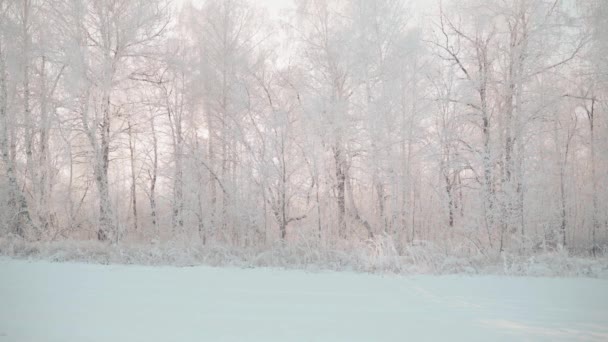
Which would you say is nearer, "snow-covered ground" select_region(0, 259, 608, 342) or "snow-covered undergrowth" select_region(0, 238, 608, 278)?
"snow-covered ground" select_region(0, 259, 608, 342)

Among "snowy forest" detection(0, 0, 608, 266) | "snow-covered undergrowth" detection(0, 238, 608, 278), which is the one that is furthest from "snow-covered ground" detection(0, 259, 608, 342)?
"snowy forest" detection(0, 0, 608, 266)

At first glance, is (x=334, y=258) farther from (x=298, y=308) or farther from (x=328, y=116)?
(x=328, y=116)

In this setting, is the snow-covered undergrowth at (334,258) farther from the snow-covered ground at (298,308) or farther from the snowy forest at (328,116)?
the snowy forest at (328,116)

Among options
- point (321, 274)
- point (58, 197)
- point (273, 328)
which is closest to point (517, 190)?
point (321, 274)

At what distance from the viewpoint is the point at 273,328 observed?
10.6 feet

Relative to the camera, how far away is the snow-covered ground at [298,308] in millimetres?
3115

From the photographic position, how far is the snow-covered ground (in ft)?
10.2

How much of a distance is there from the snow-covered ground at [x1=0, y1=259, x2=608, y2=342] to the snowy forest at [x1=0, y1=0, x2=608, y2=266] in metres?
4.07

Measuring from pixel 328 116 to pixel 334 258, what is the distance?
207 inches

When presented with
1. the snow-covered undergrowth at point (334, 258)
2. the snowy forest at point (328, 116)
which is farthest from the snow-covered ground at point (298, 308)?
the snowy forest at point (328, 116)

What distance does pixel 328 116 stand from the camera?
10586mm

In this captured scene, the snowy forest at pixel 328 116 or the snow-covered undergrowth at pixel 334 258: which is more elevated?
the snowy forest at pixel 328 116

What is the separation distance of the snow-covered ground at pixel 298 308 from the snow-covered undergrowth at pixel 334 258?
0.50 meters

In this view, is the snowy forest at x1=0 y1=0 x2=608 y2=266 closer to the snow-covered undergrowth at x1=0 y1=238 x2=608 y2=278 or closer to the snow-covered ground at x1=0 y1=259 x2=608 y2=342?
the snow-covered undergrowth at x1=0 y1=238 x2=608 y2=278
